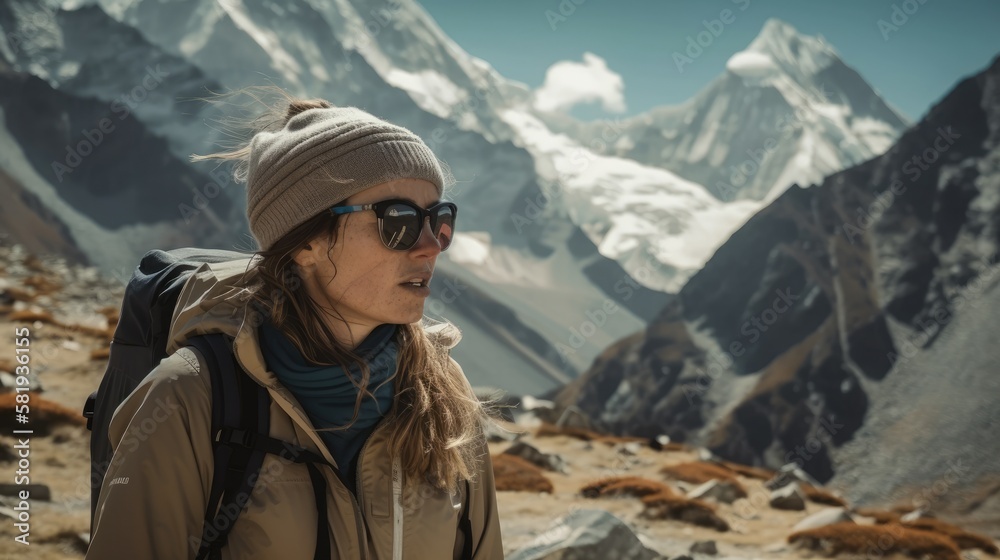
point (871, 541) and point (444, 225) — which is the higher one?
point (444, 225)

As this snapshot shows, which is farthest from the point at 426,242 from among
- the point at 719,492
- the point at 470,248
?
the point at 470,248

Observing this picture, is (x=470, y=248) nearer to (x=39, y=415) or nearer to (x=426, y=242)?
(x=39, y=415)

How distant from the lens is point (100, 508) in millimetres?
2113

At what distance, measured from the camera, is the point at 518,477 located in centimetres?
1356

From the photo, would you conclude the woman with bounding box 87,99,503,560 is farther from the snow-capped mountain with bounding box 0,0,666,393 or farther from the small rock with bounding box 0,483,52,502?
the snow-capped mountain with bounding box 0,0,666,393

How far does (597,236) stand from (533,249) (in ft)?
45.5

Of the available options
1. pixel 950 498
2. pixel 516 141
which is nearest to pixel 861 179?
pixel 950 498

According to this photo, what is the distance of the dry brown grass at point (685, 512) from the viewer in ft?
40.2

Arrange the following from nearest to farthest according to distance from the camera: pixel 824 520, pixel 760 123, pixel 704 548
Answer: pixel 704 548, pixel 824 520, pixel 760 123

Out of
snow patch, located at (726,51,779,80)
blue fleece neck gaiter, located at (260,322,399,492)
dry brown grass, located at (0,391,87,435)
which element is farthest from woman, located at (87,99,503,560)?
snow patch, located at (726,51,779,80)

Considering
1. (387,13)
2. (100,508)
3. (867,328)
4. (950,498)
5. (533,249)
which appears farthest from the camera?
(387,13)

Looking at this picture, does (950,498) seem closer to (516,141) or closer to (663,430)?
(663,430)

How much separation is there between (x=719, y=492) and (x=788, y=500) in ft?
4.56

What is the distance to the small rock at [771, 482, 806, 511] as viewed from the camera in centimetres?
1474
